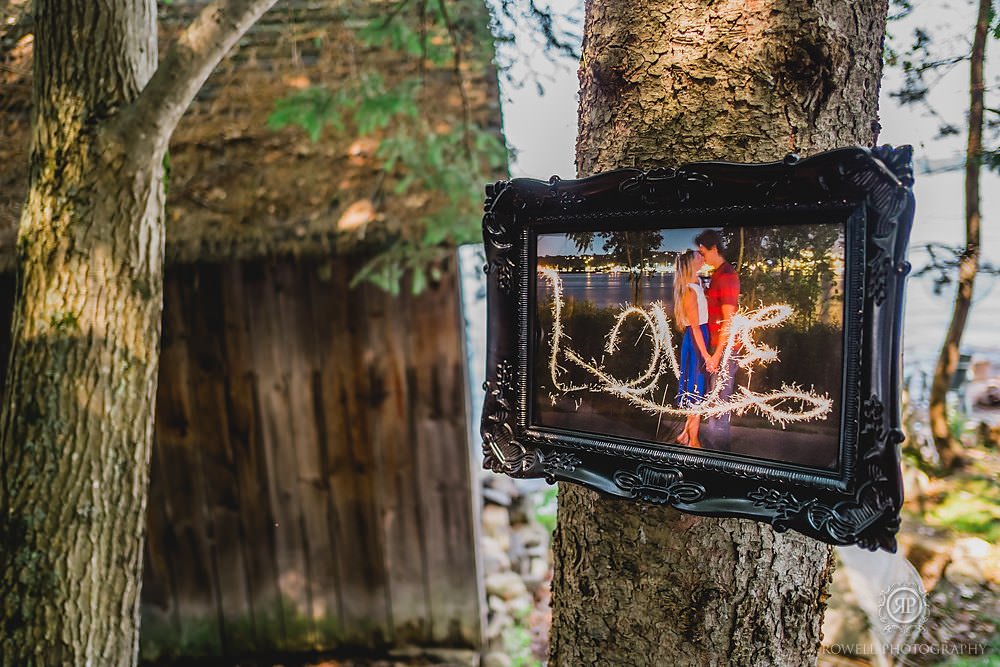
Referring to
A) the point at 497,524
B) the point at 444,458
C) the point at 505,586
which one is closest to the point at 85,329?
the point at 444,458

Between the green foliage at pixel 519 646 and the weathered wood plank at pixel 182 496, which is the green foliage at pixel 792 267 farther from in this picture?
the green foliage at pixel 519 646

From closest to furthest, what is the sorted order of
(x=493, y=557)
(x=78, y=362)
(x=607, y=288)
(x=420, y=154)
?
(x=607, y=288) < (x=78, y=362) < (x=420, y=154) < (x=493, y=557)

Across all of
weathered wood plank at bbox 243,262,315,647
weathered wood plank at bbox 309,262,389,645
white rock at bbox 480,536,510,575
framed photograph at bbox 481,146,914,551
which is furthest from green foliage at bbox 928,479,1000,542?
weathered wood plank at bbox 243,262,315,647

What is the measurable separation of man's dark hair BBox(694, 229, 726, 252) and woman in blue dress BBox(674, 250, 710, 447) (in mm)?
20

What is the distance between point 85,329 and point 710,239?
1.83 meters

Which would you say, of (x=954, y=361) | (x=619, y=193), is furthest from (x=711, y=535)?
(x=954, y=361)

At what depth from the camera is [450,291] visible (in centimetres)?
351

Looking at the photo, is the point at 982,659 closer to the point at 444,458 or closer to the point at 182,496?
the point at 444,458

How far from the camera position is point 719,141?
113 cm

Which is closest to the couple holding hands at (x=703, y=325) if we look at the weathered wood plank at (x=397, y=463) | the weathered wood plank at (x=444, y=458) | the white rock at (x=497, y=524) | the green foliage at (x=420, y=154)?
the green foliage at (x=420, y=154)

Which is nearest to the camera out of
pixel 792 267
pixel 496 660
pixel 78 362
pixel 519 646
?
pixel 792 267

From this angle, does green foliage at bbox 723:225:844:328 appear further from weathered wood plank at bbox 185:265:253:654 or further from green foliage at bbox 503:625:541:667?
green foliage at bbox 503:625:541:667

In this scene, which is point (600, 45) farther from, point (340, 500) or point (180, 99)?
point (340, 500)

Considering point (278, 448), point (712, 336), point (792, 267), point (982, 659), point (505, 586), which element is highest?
point (792, 267)
